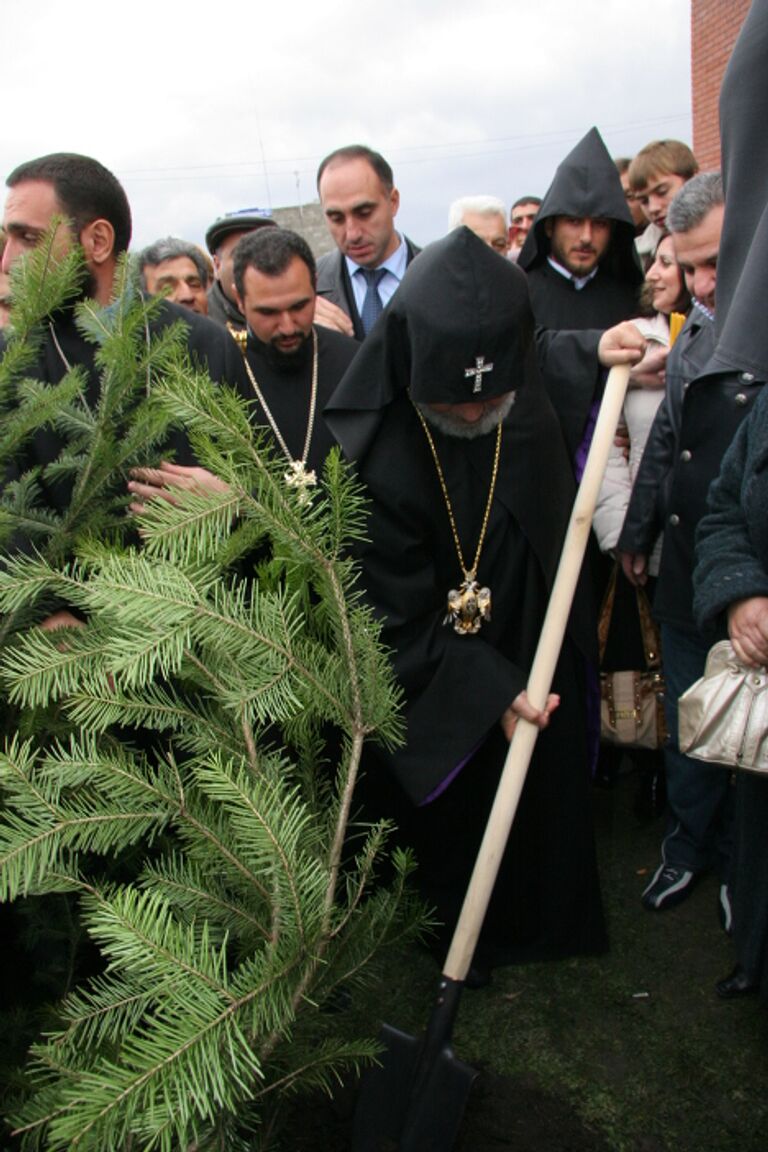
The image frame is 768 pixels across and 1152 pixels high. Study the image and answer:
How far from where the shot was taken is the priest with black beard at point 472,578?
7.70 ft

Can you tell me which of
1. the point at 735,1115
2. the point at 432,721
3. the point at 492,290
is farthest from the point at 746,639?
the point at 735,1115

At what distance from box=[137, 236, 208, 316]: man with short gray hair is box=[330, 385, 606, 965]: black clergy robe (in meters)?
2.35

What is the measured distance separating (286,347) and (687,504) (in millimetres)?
1500

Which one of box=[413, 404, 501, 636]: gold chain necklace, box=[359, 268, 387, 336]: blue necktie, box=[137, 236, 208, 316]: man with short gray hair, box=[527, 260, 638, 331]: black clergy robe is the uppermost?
box=[137, 236, 208, 316]: man with short gray hair

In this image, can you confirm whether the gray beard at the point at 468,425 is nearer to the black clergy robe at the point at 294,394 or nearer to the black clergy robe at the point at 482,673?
the black clergy robe at the point at 482,673

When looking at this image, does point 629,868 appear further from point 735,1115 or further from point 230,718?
point 230,718

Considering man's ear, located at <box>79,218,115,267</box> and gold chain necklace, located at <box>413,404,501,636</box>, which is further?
gold chain necklace, located at <box>413,404,501,636</box>

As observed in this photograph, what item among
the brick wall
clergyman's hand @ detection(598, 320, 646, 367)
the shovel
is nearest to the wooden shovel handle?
the shovel

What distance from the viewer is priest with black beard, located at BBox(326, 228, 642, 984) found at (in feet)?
7.70

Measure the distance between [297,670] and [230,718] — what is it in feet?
0.66

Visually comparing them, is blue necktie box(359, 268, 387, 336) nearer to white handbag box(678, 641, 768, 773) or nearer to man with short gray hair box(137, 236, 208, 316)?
man with short gray hair box(137, 236, 208, 316)

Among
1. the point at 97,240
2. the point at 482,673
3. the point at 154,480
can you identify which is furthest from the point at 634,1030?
the point at 97,240

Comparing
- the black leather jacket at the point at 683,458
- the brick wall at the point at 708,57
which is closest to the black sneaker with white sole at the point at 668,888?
the black leather jacket at the point at 683,458

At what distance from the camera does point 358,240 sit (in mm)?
4254
